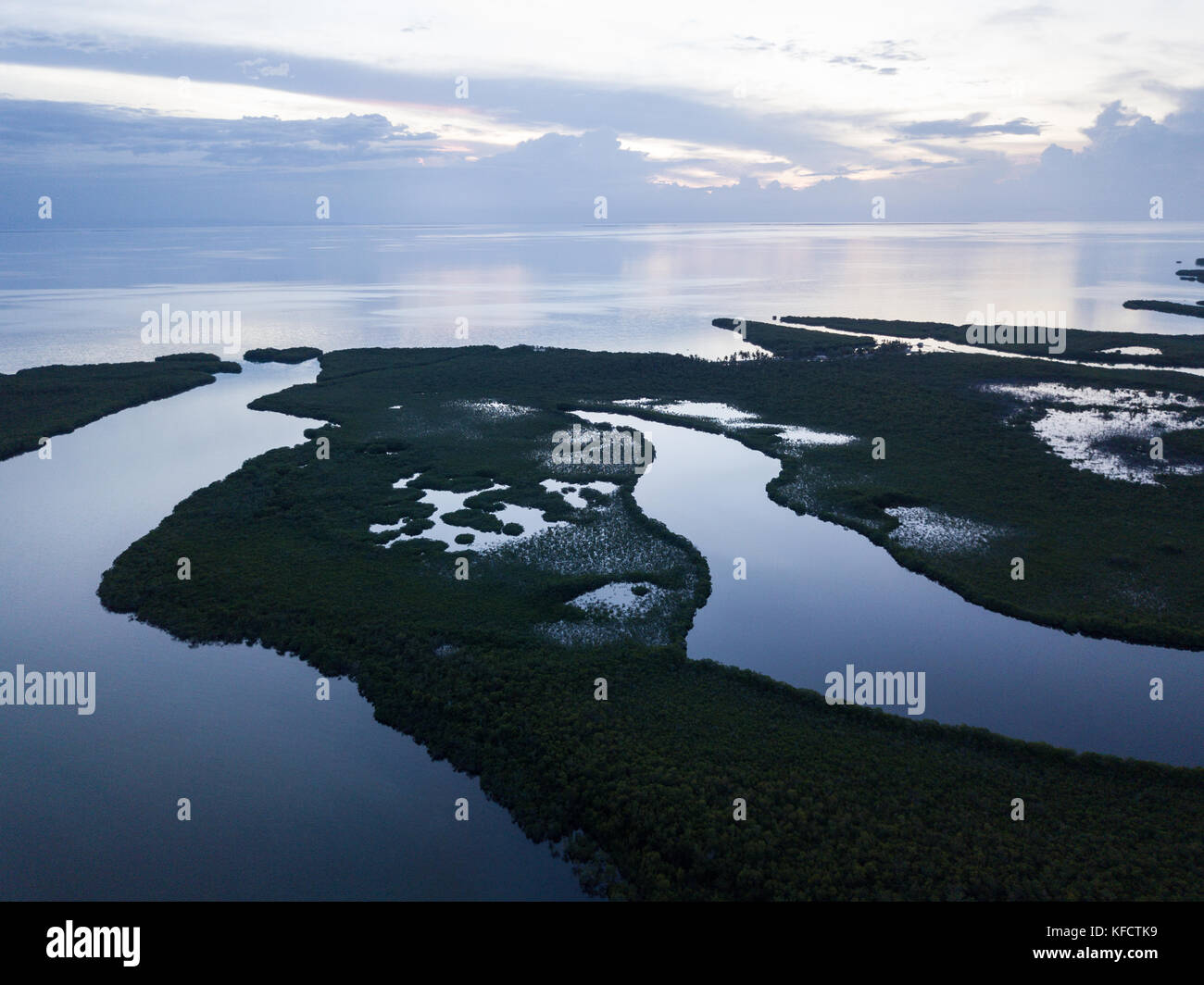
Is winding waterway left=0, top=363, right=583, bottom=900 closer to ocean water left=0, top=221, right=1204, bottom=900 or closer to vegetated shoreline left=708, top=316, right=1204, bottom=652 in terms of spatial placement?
ocean water left=0, top=221, right=1204, bottom=900

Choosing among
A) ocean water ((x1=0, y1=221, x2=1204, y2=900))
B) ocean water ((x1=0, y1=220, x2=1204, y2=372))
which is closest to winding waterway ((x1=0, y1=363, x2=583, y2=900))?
ocean water ((x1=0, y1=221, x2=1204, y2=900))

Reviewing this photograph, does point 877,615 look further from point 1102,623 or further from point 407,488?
point 407,488

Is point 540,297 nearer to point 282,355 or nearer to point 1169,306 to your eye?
point 282,355

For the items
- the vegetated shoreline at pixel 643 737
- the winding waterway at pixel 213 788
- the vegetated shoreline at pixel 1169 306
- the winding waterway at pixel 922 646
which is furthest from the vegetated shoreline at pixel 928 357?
the vegetated shoreline at pixel 1169 306

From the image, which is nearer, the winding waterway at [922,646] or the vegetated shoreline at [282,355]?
the winding waterway at [922,646]

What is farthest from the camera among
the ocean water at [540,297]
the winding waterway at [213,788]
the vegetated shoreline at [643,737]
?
the ocean water at [540,297]

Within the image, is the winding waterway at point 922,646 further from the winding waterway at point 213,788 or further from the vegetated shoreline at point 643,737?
the winding waterway at point 213,788

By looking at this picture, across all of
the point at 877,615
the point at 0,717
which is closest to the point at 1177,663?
the point at 877,615
